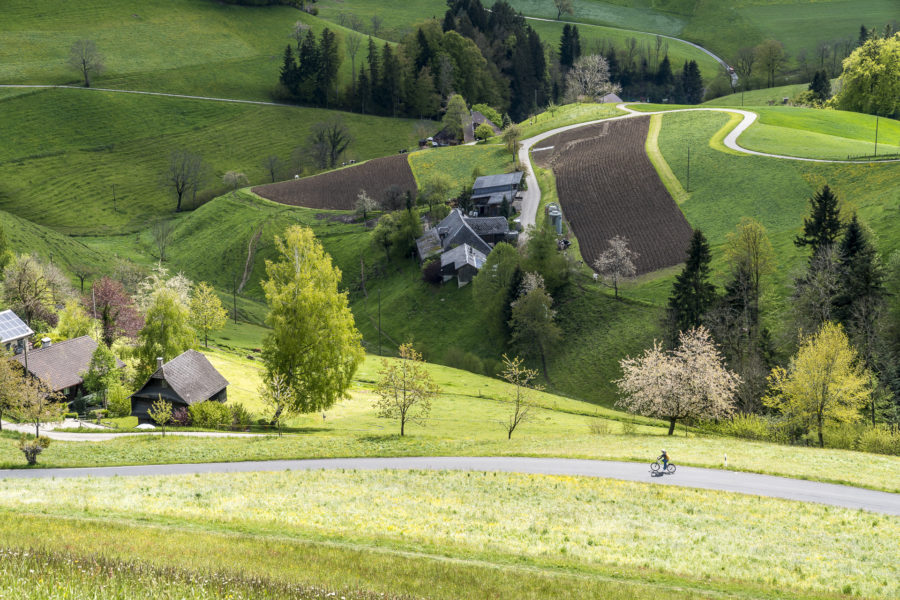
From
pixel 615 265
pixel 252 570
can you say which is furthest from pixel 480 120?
pixel 252 570

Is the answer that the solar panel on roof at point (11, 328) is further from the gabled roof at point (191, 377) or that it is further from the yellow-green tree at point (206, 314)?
the yellow-green tree at point (206, 314)

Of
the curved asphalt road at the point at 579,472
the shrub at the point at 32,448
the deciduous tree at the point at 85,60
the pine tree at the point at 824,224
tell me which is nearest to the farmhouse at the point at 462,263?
the pine tree at the point at 824,224

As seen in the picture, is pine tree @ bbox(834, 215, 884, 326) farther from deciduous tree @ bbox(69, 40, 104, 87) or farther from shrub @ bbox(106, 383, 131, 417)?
deciduous tree @ bbox(69, 40, 104, 87)

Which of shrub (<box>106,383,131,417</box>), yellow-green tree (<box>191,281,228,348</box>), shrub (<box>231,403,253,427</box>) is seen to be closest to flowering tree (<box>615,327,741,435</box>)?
shrub (<box>231,403,253,427</box>)

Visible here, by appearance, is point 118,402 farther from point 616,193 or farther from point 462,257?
point 616,193

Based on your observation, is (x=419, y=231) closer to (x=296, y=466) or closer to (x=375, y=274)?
(x=375, y=274)

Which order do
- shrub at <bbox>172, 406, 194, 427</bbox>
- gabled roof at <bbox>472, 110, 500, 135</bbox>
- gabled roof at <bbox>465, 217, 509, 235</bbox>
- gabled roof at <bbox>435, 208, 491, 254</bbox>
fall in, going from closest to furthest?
shrub at <bbox>172, 406, 194, 427</bbox> < gabled roof at <bbox>435, 208, 491, 254</bbox> < gabled roof at <bbox>465, 217, 509, 235</bbox> < gabled roof at <bbox>472, 110, 500, 135</bbox>

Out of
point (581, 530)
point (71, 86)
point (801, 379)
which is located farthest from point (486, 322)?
point (71, 86)
